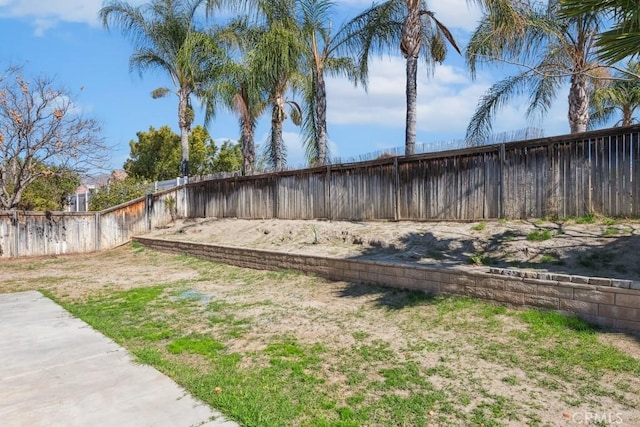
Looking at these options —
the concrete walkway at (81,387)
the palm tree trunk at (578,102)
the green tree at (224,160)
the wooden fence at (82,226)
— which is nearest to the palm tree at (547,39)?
the palm tree trunk at (578,102)

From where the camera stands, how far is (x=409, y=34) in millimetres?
9531

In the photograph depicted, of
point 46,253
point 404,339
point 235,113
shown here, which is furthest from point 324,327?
point 46,253

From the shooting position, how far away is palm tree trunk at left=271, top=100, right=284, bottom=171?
1313cm

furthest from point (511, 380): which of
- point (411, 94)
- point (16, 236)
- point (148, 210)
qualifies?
point (148, 210)

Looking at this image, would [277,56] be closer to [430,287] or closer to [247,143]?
[247,143]

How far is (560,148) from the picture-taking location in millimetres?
6605

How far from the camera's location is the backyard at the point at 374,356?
2.87 m

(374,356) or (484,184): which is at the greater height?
(484,184)

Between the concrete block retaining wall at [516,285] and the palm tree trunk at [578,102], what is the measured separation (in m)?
5.99

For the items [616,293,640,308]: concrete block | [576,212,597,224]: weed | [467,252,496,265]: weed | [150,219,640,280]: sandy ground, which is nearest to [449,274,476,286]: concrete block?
A: [150,219,640,280]: sandy ground

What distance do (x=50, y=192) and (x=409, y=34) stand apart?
14928mm

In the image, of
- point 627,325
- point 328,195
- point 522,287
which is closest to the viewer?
point 627,325

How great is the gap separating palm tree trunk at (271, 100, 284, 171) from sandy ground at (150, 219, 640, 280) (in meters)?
4.37

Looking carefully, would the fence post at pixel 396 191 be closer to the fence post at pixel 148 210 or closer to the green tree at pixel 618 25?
the green tree at pixel 618 25
